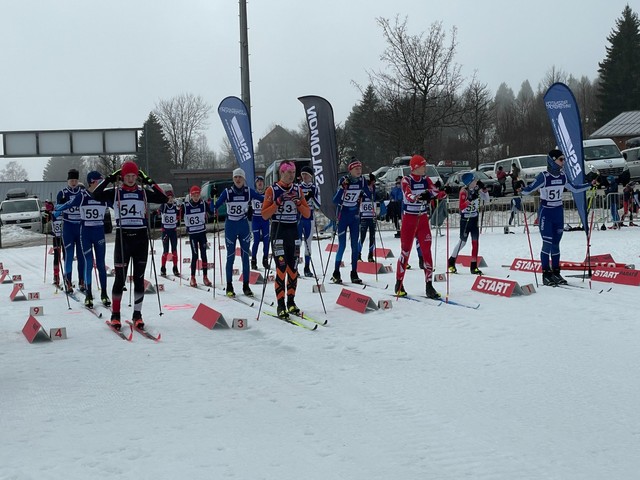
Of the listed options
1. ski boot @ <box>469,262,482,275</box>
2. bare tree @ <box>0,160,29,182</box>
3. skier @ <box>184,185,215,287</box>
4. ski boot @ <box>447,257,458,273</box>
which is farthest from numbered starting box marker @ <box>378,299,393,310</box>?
bare tree @ <box>0,160,29,182</box>

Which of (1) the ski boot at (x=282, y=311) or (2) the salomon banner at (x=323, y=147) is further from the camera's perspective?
(2) the salomon banner at (x=323, y=147)

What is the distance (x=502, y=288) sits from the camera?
10.8m

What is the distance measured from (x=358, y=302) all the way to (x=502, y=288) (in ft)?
7.51

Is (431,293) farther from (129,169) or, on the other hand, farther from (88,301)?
(88,301)

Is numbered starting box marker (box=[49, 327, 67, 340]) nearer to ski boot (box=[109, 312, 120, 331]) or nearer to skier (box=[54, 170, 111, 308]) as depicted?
ski boot (box=[109, 312, 120, 331])

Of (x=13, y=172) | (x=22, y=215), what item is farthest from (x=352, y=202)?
(x=13, y=172)

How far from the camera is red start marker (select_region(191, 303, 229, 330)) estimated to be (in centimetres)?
899

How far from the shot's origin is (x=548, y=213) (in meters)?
11.3

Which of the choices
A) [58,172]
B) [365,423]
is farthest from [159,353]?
[58,172]

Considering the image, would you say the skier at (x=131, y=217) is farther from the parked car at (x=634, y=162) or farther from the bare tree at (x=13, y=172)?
the bare tree at (x=13, y=172)

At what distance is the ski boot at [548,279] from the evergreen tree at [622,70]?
61.2 m

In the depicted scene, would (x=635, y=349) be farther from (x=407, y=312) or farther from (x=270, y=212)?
(x=270, y=212)

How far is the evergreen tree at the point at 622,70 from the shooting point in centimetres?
6638

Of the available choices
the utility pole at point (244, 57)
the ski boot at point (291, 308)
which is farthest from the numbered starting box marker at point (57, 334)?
the utility pole at point (244, 57)
